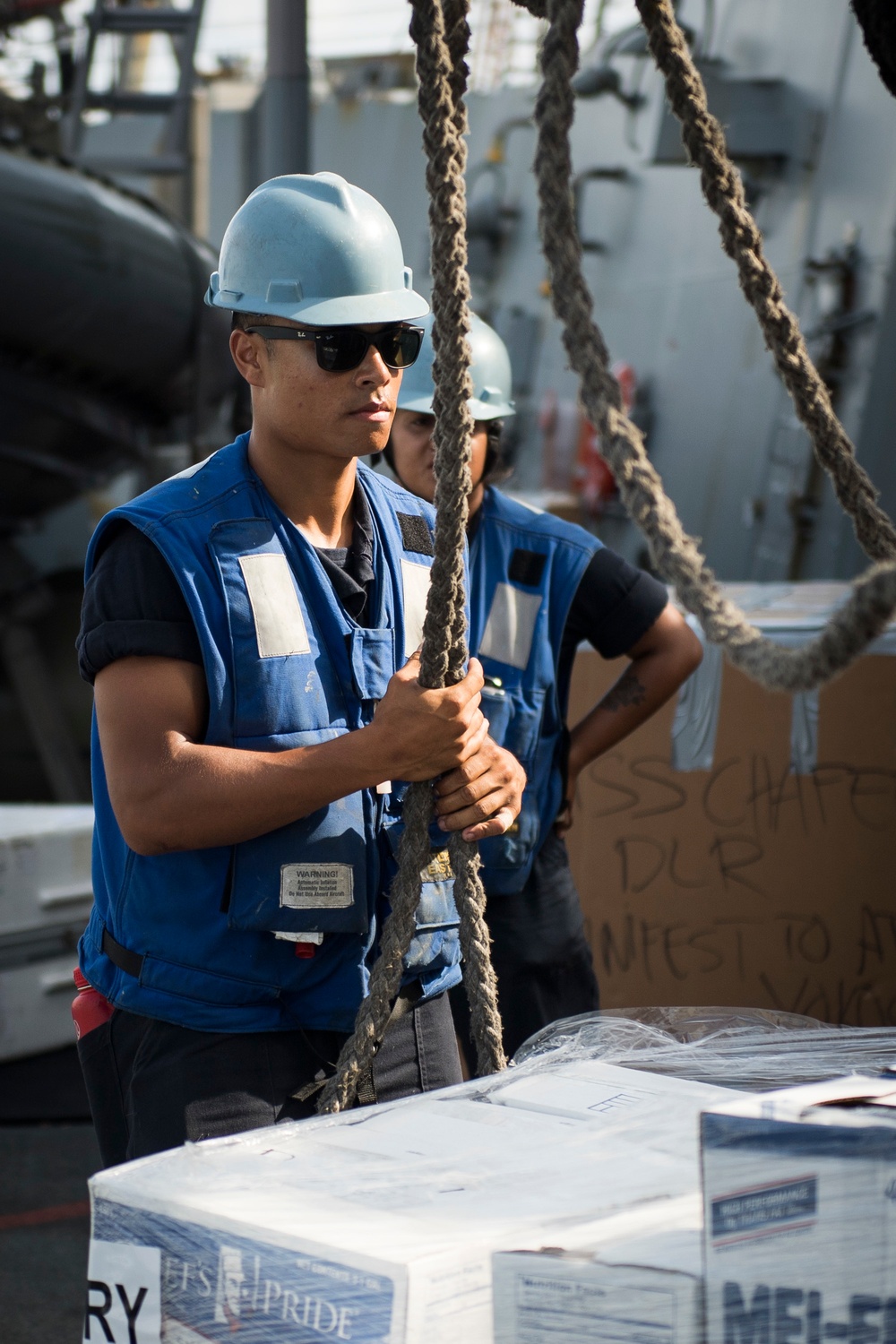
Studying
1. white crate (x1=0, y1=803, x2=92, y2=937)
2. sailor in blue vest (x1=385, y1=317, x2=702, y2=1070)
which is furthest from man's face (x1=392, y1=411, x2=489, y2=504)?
white crate (x1=0, y1=803, x2=92, y2=937)

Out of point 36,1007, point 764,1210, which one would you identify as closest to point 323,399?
point 764,1210

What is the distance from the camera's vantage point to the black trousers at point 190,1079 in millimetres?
1645

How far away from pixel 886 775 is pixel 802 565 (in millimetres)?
2969

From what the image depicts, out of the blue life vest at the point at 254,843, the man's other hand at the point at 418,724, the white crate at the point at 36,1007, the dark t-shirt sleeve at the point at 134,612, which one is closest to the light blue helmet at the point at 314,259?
the blue life vest at the point at 254,843

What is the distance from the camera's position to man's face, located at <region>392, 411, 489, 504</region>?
109 inches

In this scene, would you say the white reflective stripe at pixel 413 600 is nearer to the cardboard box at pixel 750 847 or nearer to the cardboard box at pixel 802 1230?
the cardboard box at pixel 802 1230

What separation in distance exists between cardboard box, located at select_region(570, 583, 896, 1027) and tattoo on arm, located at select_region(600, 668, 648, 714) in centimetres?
59

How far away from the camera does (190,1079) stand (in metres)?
1.65

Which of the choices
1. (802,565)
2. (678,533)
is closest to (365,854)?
(678,533)

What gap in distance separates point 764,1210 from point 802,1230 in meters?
0.03

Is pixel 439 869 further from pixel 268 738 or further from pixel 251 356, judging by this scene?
pixel 251 356

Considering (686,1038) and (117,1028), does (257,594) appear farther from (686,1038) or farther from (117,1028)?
(686,1038)

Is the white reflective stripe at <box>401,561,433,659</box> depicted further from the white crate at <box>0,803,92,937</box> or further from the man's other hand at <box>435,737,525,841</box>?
the white crate at <box>0,803,92,937</box>

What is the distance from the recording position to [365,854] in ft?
5.63
